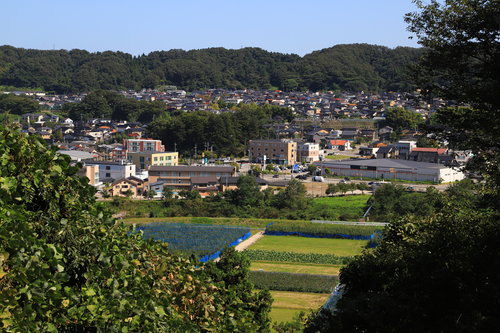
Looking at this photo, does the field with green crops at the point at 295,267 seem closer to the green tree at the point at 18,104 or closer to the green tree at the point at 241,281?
the green tree at the point at 241,281

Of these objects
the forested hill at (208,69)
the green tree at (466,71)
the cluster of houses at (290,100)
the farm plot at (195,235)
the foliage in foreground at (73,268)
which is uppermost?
the forested hill at (208,69)

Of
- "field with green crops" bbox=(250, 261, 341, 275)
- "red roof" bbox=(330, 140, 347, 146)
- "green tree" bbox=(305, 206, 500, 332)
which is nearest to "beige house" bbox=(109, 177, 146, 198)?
"field with green crops" bbox=(250, 261, 341, 275)

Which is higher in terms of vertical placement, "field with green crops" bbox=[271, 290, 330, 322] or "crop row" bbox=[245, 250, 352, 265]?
"crop row" bbox=[245, 250, 352, 265]

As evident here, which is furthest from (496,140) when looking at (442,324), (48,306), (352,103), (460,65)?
(352,103)

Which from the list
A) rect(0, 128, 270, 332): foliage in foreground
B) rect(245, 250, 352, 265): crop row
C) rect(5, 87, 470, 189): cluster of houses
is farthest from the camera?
rect(5, 87, 470, 189): cluster of houses

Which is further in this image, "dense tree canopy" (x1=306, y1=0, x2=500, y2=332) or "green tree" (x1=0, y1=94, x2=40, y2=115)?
"green tree" (x1=0, y1=94, x2=40, y2=115)

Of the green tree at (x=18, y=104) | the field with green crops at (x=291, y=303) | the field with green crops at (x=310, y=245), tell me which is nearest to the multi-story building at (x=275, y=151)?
the field with green crops at (x=310, y=245)

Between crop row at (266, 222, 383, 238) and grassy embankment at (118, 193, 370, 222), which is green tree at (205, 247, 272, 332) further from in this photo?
grassy embankment at (118, 193, 370, 222)
